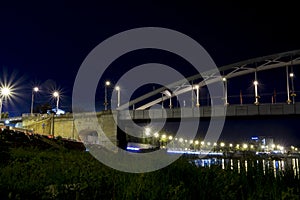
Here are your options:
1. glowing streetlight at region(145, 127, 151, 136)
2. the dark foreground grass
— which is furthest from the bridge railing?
the dark foreground grass

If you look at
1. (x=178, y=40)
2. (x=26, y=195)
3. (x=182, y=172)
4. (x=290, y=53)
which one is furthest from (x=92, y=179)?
(x=178, y=40)

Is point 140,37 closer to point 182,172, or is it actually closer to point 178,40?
point 178,40

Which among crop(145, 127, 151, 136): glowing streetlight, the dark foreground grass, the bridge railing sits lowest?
the dark foreground grass

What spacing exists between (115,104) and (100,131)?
2476 centimetres

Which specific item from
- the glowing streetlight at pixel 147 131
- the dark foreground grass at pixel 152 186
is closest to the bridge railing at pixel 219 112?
the glowing streetlight at pixel 147 131

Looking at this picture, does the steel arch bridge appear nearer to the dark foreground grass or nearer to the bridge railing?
the bridge railing

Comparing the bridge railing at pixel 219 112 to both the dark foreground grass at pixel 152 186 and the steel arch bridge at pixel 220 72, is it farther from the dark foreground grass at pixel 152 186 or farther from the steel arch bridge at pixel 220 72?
the dark foreground grass at pixel 152 186

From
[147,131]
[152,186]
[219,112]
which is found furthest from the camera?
[147,131]

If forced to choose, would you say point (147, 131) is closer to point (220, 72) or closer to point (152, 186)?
point (220, 72)

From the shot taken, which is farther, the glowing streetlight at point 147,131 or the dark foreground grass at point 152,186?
the glowing streetlight at point 147,131

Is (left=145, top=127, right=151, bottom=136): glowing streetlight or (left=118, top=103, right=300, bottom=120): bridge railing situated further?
(left=145, top=127, right=151, bottom=136): glowing streetlight

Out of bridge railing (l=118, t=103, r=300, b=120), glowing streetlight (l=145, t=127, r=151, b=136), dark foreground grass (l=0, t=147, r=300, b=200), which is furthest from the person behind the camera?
glowing streetlight (l=145, t=127, r=151, b=136)

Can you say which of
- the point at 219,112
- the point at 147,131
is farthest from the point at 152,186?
the point at 147,131

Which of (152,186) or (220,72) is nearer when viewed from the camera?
(152,186)
